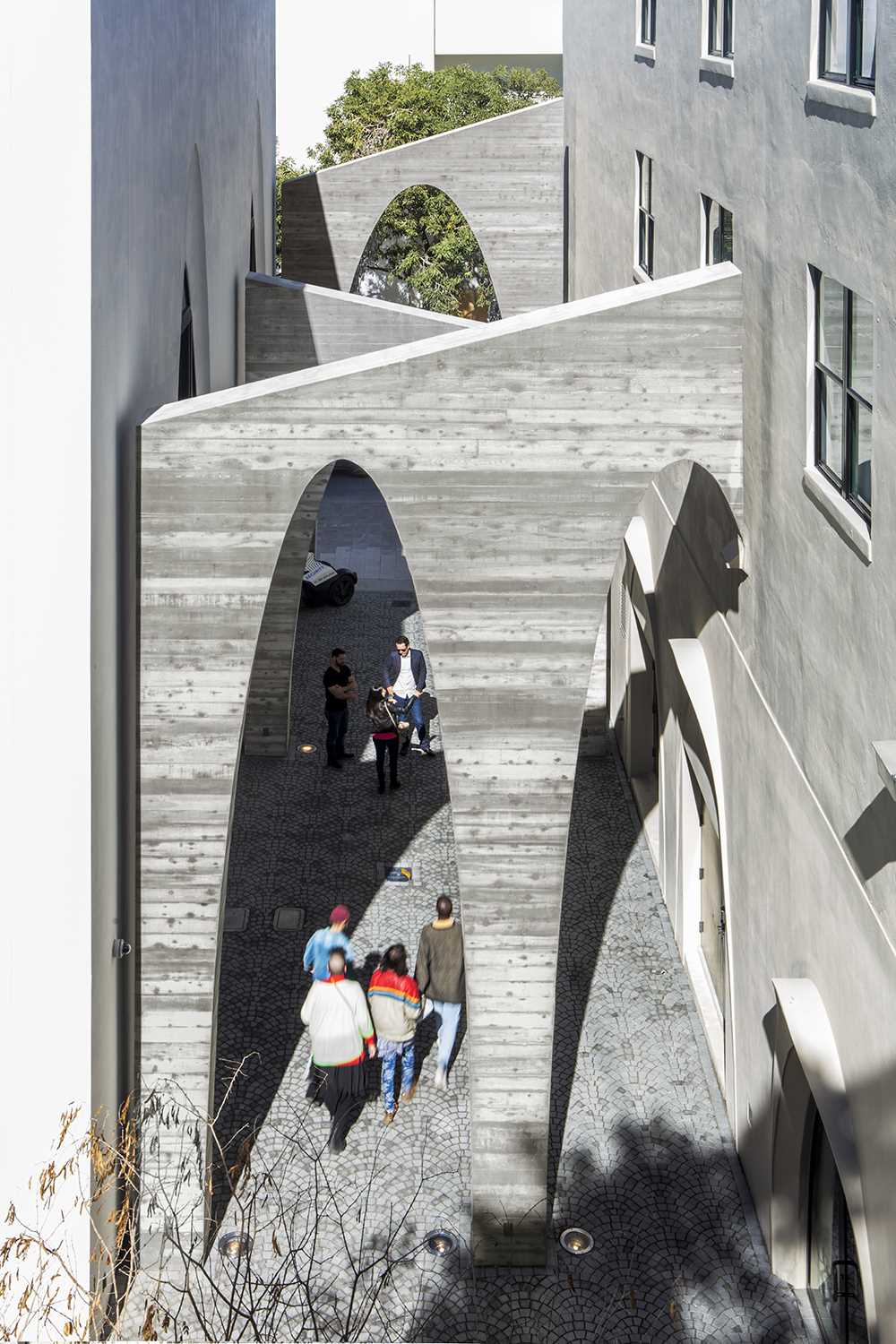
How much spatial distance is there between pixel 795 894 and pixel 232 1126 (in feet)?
16.3

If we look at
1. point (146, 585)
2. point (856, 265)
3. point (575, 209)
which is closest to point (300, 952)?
point (146, 585)

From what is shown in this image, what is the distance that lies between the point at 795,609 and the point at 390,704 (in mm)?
9161

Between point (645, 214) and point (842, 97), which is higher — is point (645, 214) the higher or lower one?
the higher one

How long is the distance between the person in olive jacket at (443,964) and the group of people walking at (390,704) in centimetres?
568

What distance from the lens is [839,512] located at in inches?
314

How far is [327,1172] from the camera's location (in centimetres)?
1112

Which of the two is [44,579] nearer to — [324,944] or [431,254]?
[324,944]

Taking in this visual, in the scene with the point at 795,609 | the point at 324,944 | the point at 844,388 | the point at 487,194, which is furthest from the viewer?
the point at 487,194

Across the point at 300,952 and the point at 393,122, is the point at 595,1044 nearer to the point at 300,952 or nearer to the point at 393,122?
the point at 300,952

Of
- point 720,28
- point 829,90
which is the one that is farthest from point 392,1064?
point 720,28

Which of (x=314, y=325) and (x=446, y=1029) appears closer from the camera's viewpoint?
(x=446, y=1029)

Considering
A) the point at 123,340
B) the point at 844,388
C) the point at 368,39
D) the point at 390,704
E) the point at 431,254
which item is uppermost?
the point at 368,39

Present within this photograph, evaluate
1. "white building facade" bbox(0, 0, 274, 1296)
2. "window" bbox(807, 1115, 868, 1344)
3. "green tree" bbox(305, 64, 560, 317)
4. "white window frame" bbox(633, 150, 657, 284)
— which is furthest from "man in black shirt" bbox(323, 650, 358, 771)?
"green tree" bbox(305, 64, 560, 317)

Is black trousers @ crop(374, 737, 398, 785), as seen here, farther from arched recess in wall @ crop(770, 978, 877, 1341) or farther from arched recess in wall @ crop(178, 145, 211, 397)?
arched recess in wall @ crop(770, 978, 877, 1341)
